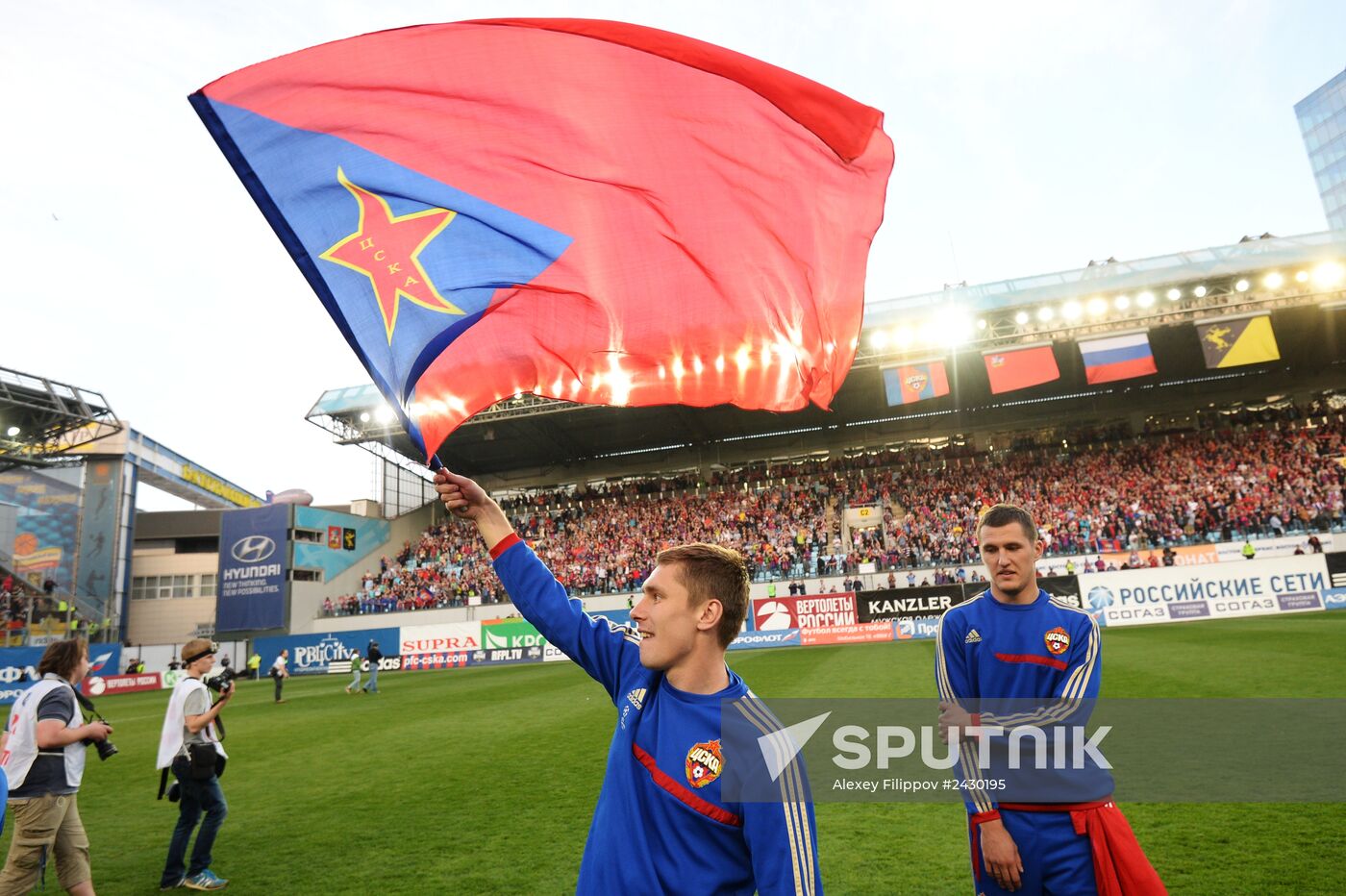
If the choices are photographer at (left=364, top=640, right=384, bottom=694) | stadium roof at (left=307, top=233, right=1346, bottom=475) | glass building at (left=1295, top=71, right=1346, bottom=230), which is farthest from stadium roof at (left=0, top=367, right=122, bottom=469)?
glass building at (left=1295, top=71, right=1346, bottom=230)

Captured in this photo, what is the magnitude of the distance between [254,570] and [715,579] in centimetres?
4230

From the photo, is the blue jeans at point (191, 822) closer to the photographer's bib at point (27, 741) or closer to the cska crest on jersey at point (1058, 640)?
the photographer's bib at point (27, 741)

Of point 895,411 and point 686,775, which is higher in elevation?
point 895,411

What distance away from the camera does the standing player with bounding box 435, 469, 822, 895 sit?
2090 mm

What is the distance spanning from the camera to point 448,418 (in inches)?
162

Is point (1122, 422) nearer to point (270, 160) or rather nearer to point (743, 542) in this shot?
point (743, 542)

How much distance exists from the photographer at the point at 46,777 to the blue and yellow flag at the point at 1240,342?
35.8 meters

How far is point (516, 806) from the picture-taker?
26.8 feet

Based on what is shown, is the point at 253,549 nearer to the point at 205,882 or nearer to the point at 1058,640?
the point at 205,882

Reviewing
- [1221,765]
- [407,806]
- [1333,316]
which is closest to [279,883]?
[407,806]

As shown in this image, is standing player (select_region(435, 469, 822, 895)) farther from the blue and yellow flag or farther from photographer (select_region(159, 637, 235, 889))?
the blue and yellow flag

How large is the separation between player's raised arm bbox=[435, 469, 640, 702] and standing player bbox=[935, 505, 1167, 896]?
153 cm

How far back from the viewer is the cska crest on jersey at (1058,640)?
3.42 metres

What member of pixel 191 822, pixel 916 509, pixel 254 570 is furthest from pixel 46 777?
pixel 254 570
